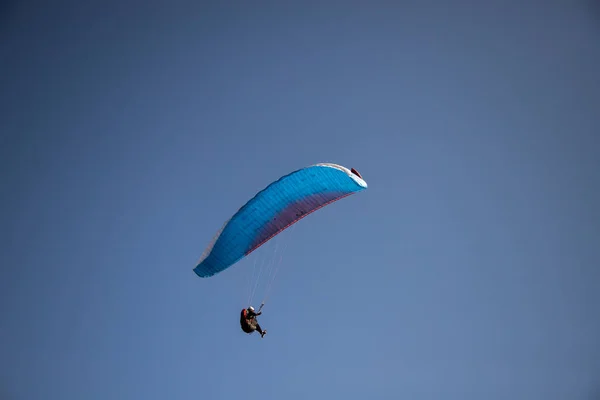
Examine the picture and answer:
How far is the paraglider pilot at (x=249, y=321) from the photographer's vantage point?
71.6ft

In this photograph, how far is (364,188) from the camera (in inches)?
863

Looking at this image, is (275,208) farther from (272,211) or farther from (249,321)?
(249,321)

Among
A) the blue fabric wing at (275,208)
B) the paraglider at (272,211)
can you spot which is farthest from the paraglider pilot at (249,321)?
the blue fabric wing at (275,208)

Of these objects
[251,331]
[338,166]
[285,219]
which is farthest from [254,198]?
[251,331]

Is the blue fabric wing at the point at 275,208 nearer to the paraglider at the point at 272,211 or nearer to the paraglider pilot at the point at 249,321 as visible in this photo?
the paraglider at the point at 272,211

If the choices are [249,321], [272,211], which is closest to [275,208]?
[272,211]

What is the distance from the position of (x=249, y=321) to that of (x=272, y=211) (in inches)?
158

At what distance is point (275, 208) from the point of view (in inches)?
871

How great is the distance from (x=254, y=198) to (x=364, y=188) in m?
3.93

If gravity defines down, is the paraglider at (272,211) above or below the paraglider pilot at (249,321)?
above

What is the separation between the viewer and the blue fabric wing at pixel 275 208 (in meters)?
21.8

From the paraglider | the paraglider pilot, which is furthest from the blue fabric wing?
the paraglider pilot

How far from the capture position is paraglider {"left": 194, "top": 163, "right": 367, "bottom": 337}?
21797mm

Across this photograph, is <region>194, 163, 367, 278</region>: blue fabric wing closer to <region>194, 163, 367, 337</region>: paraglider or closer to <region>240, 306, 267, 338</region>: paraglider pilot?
<region>194, 163, 367, 337</region>: paraglider
